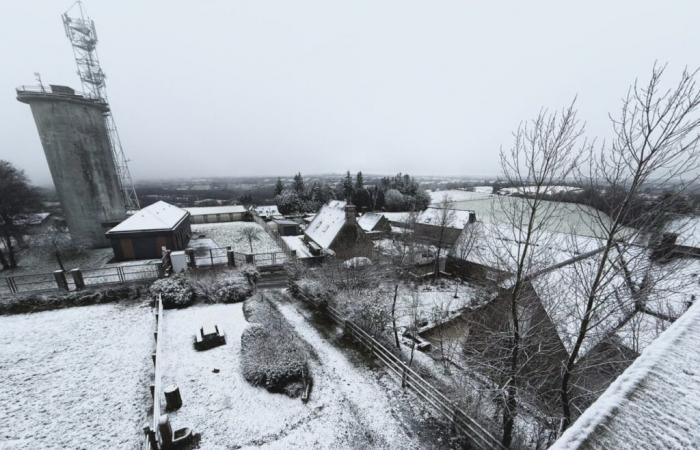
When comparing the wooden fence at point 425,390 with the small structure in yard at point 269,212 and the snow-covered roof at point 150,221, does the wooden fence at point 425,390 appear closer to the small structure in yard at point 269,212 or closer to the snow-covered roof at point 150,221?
the snow-covered roof at point 150,221

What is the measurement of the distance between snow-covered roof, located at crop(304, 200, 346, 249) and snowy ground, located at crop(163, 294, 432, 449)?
1297 cm

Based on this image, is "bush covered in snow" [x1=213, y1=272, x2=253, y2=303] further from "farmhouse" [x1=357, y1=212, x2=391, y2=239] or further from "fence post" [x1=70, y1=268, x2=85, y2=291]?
"farmhouse" [x1=357, y1=212, x2=391, y2=239]

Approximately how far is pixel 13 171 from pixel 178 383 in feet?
90.1

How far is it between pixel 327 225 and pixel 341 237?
3.69 metres

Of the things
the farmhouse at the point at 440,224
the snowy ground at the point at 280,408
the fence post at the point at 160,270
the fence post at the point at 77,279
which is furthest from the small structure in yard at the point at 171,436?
A: the farmhouse at the point at 440,224

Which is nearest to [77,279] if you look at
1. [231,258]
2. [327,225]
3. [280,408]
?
[231,258]

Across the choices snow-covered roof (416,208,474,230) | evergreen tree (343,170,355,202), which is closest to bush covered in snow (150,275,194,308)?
snow-covered roof (416,208,474,230)

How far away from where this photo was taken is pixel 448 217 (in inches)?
1076

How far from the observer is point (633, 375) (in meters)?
2.35

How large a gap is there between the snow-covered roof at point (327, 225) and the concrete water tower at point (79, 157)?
20.1 meters

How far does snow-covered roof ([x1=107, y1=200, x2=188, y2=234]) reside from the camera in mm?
20672

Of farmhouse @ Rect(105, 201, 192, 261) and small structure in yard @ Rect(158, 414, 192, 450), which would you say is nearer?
small structure in yard @ Rect(158, 414, 192, 450)

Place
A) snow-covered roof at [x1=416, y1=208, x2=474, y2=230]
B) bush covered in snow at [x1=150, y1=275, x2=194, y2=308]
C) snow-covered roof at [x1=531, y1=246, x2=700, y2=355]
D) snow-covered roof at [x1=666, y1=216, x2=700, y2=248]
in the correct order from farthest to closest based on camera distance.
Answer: snow-covered roof at [x1=416, y1=208, x2=474, y2=230]
bush covered in snow at [x1=150, y1=275, x2=194, y2=308]
snow-covered roof at [x1=531, y1=246, x2=700, y2=355]
snow-covered roof at [x1=666, y1=216, x2=700, y2=248]

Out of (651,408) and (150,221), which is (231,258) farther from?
(651,408)
